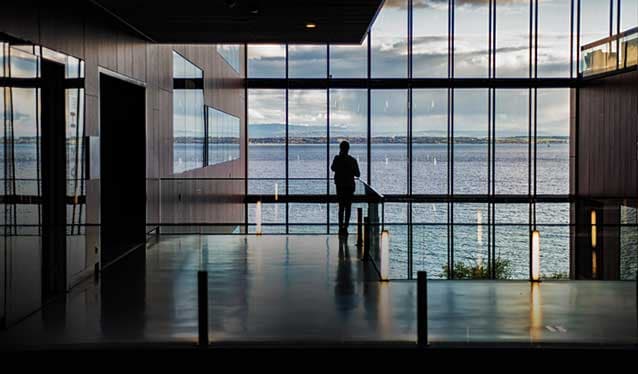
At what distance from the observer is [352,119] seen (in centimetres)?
A: 2520

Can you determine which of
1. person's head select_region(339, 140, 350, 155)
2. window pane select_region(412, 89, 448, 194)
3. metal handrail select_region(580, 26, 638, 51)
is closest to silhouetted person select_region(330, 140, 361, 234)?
person's head select_region(339, 140, 350, 155)

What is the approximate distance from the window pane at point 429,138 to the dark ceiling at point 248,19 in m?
9.12

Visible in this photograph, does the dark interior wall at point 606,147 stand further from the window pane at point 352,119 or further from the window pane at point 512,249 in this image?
the window pane at point 352,119

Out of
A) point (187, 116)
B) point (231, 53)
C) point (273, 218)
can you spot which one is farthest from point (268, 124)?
point (187, 116)

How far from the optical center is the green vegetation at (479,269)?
629 inches

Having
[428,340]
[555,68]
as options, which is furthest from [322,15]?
[555,68]

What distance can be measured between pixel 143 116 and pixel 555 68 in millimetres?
14859

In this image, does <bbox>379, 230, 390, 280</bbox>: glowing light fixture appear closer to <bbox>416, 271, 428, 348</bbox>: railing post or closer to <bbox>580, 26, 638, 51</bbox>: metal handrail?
<bbox>416, 271, 428, 348</bbox>: railing post

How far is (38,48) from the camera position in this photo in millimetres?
9219

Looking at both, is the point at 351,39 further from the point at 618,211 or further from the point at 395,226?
the point at 618,211

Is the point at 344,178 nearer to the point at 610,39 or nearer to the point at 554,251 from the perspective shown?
the point at 554,251

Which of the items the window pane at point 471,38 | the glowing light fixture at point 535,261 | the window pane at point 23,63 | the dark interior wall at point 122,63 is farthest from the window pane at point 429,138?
the window pane at point 23,63

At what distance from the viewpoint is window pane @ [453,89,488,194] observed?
80.9 ft

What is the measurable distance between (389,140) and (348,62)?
251cm
